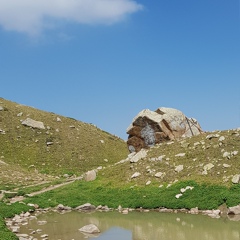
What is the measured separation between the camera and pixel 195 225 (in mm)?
25406

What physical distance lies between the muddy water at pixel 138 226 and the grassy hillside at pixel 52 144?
3139 cm

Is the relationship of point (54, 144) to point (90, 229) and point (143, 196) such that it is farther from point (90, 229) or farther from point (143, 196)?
point (90, 229)

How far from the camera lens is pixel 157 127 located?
47938mm

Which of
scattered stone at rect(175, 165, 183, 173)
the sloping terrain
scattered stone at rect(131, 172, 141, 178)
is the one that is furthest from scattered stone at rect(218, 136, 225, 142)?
scattered stone at rect(131, 172, 141, 178)

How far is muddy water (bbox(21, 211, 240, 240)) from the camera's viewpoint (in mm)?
22938

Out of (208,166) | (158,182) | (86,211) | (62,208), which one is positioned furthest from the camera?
(158,182)

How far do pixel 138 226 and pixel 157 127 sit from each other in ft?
75.7

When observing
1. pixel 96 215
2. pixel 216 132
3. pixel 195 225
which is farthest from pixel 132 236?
pixel 216 132

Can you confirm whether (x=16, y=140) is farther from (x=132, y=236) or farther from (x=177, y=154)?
(x=132, y=236)

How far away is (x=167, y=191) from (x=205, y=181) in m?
3.33

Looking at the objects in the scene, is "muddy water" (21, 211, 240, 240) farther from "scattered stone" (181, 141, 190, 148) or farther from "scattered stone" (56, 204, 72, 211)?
"scattered stone" (181, 141, 190, 148)

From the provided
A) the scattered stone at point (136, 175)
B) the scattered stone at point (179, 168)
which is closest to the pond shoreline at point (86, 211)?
the scattered stone at point (136, 175)

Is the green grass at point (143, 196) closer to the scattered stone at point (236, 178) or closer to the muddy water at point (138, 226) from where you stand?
the scattered stone at point (236, 178)

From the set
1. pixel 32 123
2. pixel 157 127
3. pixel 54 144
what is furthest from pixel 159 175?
pixel 32 123
